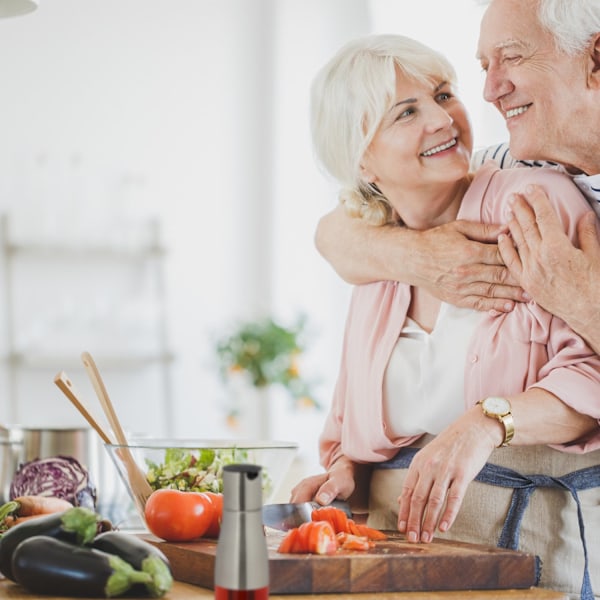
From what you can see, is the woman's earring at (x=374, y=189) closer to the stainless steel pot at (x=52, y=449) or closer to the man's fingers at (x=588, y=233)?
the man's fingers at (x=588, y=233)

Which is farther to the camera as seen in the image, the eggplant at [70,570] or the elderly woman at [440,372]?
the elderly woman at [440,372]

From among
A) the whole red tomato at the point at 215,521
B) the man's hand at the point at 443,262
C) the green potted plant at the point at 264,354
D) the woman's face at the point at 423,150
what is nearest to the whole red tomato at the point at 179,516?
the whole red tomato at the point at 215,521

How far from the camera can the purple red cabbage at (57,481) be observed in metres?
1.93

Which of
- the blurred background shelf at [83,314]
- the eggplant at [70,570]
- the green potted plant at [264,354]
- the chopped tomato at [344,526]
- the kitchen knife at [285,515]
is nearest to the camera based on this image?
the eggplant at [70,570]

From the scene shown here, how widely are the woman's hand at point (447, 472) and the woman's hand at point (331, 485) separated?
0.31 meters

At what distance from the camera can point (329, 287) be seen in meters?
4.71

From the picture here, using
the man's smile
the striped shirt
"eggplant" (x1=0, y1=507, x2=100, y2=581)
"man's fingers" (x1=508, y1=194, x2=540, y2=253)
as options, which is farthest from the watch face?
"eggplant" (x1=0, y1=507, x2=100, y2=581)

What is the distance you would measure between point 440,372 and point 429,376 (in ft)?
0.08

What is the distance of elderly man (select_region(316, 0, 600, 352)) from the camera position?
5.14 feet

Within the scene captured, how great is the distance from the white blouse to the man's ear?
0.43 m

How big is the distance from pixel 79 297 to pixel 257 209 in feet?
3.36

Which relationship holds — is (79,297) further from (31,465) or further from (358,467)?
(358,467)

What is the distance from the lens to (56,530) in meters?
1.27

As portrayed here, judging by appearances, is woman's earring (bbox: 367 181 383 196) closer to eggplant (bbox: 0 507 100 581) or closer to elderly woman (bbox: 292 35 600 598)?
elderly woman (bbox: 292 35 600 598)
